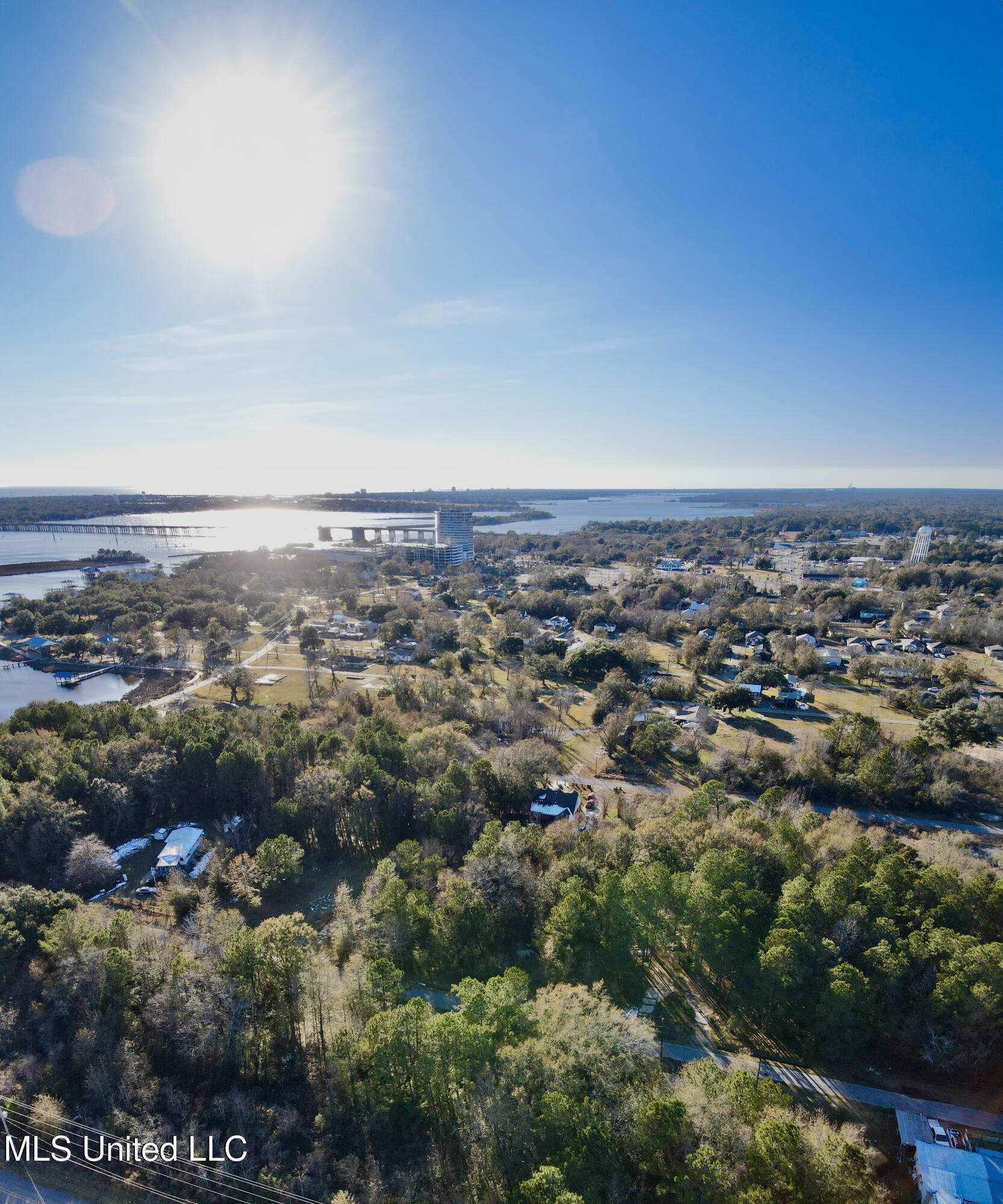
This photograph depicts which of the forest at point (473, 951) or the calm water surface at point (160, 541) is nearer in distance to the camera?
the forest at point (473, 951)

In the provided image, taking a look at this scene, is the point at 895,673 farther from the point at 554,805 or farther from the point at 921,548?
the point at 921,548

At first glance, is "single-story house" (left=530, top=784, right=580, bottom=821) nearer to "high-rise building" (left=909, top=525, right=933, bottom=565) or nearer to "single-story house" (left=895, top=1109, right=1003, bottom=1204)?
"single-story house" (left=895, top=1109, right=1003, bottom=1204)

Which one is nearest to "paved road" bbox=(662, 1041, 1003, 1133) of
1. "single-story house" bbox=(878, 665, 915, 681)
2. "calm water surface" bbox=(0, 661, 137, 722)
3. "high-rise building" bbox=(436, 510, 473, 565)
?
"single-story house" bbox=(878, 665, 915, 681)

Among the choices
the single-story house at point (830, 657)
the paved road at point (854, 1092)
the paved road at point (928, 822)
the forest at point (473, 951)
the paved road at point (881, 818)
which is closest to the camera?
the forest at point (473, 951)

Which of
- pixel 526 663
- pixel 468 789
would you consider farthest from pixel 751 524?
pixel 468 789

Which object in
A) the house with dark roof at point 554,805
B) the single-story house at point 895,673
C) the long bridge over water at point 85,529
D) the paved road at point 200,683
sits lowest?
the house with dark roof at point 554,805

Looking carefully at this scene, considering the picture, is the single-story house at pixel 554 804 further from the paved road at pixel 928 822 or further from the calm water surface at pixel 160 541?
the calm water surface at pixel 160 541

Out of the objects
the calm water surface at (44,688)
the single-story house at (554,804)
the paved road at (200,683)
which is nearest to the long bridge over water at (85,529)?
the calm water surface at (44,688)

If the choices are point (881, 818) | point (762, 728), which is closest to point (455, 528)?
point (762, 728)
